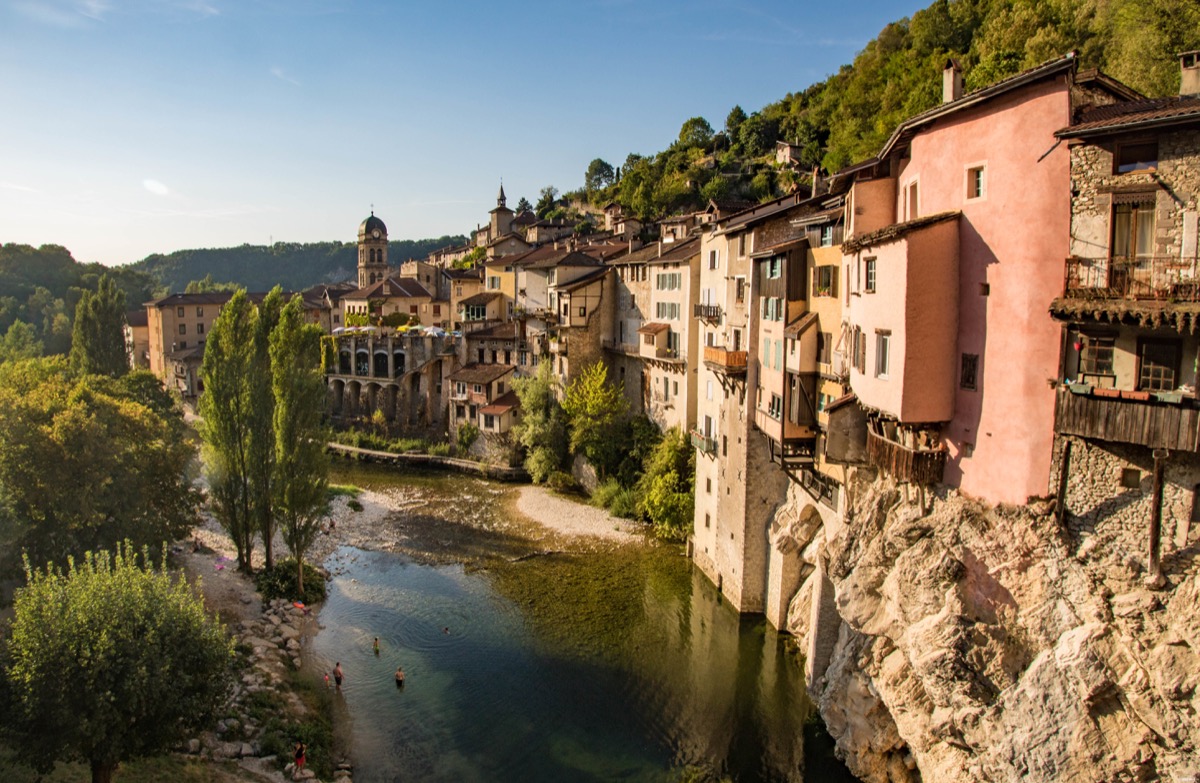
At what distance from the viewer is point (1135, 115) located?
40.0 ft

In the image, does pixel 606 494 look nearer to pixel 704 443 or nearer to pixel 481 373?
pixel 704 443

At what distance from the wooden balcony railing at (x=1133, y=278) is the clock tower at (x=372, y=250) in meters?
93.0

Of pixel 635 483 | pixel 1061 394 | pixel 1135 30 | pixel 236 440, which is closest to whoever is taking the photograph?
pixel 1061 394

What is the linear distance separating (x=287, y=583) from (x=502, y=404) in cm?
2301

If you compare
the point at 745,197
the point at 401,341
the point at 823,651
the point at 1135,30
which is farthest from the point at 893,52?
the point at 823,651

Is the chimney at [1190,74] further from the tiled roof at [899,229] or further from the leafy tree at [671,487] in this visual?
the leafy tree at [671,487]

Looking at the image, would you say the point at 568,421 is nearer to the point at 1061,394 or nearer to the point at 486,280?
the point at 486,280

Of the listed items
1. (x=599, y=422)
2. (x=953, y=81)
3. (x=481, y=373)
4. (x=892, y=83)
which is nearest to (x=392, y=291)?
(x=481, y=373)

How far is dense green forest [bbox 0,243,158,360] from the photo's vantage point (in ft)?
290

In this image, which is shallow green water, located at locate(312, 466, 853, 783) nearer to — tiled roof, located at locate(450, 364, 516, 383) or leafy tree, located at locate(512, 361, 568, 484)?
leafy tree, located at locate(512, 361, 568, 484)

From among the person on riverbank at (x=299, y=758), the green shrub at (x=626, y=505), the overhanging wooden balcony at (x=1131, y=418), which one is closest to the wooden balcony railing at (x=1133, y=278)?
the overhanging wooden balcony at (x=1131, y=418)

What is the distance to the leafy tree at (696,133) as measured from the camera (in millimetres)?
106137

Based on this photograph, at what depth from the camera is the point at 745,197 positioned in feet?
276

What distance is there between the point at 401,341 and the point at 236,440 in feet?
100.0
